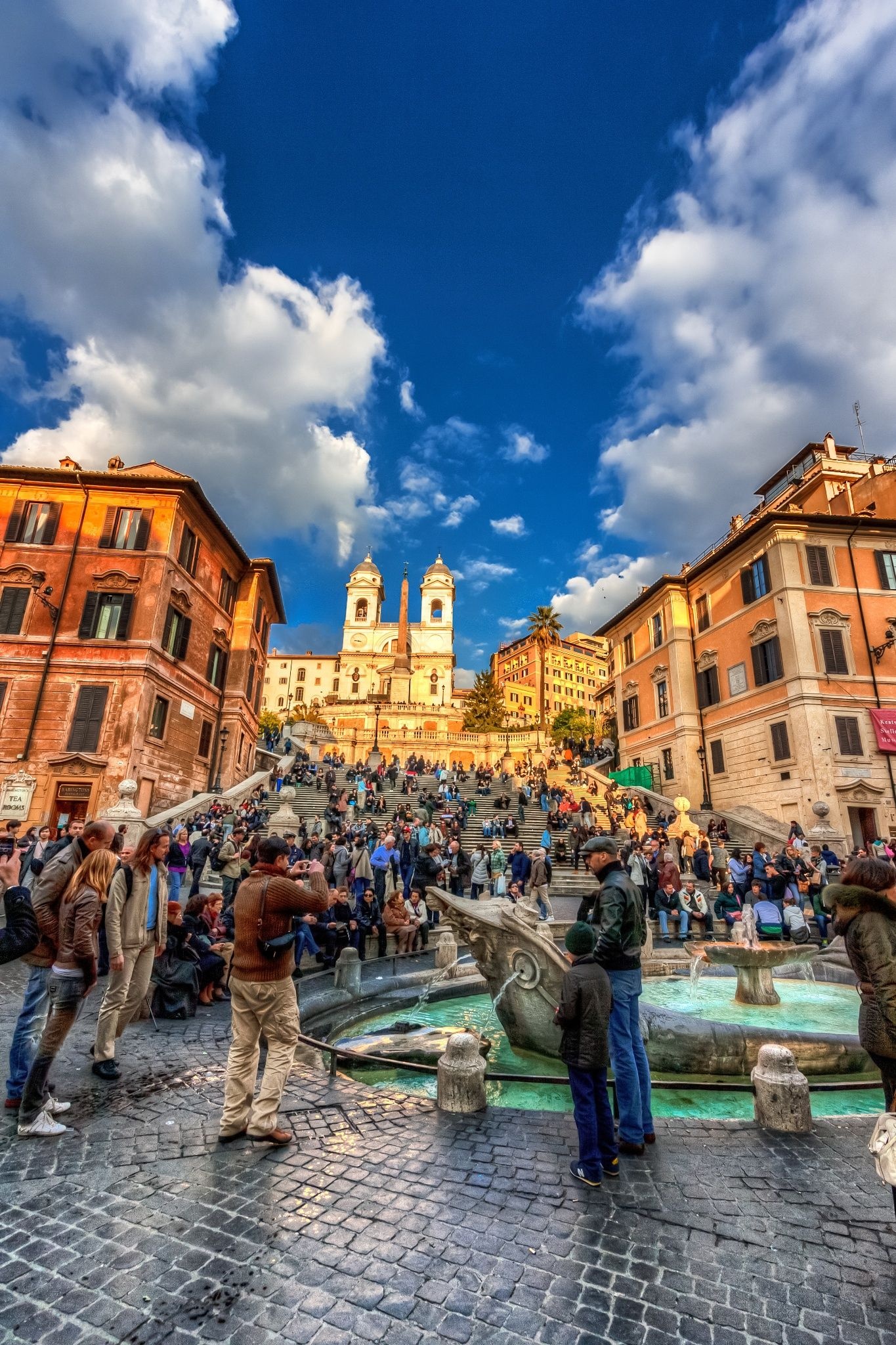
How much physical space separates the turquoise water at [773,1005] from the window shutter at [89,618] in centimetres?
2239

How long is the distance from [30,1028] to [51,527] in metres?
25.0

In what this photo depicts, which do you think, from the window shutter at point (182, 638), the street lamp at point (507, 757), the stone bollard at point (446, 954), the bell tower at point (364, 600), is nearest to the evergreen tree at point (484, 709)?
the street lamp at point (507, 757)

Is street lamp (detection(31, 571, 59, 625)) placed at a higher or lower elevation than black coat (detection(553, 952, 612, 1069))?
higher

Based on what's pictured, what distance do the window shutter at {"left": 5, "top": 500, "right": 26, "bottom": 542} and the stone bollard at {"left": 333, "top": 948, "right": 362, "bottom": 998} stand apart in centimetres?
2395

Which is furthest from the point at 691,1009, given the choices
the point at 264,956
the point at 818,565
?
the point at 818,565

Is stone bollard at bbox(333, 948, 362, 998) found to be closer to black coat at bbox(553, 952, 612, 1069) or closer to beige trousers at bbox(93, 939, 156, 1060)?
beige trousers at bbox(93, 939, 156, 1060)

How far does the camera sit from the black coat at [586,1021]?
3793mm

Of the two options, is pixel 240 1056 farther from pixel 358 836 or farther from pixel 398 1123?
pixel 358 836

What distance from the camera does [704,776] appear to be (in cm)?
2903

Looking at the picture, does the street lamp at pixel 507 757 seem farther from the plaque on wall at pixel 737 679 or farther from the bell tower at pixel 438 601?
the bell tower at pixel 438 601

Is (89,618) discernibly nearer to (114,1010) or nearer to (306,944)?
(306,944)

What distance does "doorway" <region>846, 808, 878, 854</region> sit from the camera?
2202 centimetres

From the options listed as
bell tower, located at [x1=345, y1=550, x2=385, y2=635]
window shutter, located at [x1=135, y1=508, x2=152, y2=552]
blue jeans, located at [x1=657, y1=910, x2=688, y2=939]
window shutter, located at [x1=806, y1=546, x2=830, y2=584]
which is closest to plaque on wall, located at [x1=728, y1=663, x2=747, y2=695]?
window shutter, located at [x1=806, y1=546, x2=830, y2=584]

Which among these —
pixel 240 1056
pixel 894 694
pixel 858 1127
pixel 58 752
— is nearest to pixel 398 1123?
pixel 240 1056
